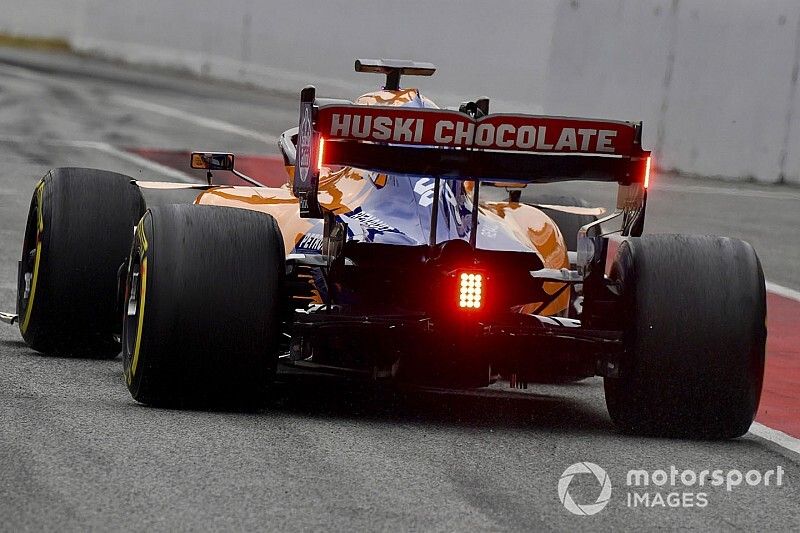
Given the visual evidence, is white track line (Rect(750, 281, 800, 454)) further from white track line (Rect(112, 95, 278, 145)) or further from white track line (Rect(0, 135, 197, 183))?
white track line (Rect(112, 95, 278, 145))

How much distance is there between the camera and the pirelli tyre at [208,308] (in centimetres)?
656

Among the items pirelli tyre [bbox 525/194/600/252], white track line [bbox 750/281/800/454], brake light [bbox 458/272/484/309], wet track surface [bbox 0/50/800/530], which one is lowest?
wet track surface [bbox 0/50/800/530]

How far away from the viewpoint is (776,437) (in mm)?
7277

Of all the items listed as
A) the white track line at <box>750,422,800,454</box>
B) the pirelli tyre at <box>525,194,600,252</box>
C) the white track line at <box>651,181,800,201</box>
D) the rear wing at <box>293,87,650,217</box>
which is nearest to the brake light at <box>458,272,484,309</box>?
the rear wing at <box>293,87,650,217</box>

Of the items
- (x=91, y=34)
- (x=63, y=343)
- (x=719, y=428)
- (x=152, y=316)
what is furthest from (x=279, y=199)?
(x=91, y=34)

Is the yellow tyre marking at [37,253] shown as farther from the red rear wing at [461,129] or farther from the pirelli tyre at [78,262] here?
the red rear wing at [461,129]

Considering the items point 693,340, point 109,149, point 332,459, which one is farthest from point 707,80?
point 332,459

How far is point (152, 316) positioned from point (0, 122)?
14.8 m

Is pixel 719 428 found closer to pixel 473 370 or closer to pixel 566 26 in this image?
pixel 473 370

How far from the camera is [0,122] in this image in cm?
2067

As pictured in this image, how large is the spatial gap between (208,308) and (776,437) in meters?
2.55

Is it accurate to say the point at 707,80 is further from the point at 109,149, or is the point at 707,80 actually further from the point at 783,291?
the point at 783,291

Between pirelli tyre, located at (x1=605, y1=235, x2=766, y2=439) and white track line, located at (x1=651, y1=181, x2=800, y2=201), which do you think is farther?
white track line, located at (x1=651, y1=181, x2=800, y2=201)

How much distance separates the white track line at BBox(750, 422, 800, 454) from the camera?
706 centimetres
